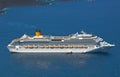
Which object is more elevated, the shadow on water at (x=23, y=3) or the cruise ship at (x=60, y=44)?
the cruise ship at (x=60, y=44)

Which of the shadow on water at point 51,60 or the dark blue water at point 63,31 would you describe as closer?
the dark blue water at point 63,31

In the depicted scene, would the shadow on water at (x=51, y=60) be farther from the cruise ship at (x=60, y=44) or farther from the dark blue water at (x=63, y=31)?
the cruise ship at (x=60, y=44)

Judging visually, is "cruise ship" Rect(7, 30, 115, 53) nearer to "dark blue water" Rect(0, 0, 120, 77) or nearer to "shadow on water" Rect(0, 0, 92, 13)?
"dark blue water" Rect(0, 0, 120, 77)

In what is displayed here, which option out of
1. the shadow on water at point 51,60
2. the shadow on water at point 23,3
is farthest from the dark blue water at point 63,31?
the shadow on water at point 23,3

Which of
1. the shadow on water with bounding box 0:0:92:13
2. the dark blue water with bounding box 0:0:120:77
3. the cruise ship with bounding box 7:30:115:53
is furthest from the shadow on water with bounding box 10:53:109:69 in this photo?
the shadow on water with bounding box 0:0:92:13

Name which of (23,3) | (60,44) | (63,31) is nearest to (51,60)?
(60,44)

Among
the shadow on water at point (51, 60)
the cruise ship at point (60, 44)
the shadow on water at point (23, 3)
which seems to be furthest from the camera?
the shadow on water at point (23, 3)

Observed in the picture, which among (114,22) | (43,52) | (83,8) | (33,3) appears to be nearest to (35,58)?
(43,52)
